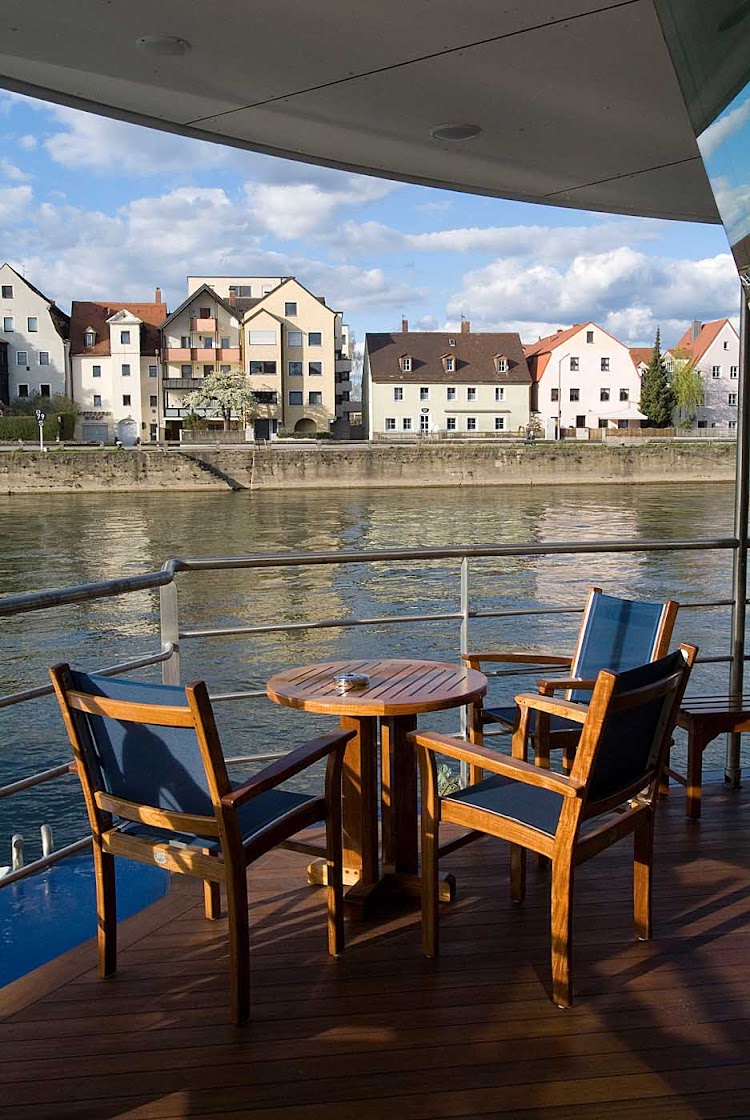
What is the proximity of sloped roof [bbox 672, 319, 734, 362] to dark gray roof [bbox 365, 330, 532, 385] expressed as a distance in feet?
41.5

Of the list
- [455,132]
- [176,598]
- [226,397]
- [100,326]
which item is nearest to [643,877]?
[176,598]

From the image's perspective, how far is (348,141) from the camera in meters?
3.61

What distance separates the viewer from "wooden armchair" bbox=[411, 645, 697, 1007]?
2.26m

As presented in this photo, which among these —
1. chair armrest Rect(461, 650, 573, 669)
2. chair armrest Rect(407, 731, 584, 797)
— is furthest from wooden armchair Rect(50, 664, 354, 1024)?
chair armrest Rect(461, 650, 573, 669)

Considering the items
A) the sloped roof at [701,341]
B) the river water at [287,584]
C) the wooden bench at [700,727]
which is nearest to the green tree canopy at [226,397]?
the river water at [287,584]

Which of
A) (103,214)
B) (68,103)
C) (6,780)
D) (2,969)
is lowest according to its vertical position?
(6,780)

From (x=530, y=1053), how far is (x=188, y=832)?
0.86 metres

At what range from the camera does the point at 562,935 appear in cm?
229

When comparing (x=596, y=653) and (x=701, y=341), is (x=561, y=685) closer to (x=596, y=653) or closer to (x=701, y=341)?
(x=596, y=653)

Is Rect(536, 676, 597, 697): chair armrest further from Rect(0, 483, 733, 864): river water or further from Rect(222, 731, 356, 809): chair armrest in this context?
Rect(0, 483, 733, 864): river water

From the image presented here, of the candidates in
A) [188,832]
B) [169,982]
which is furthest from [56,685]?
[169,982]

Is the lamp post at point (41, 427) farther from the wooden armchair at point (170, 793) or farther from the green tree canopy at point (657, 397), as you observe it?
the wooden armchair at point (170, 793)

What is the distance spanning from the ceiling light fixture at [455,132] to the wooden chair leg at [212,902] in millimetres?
2559

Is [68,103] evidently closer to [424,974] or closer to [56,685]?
[56,685]
